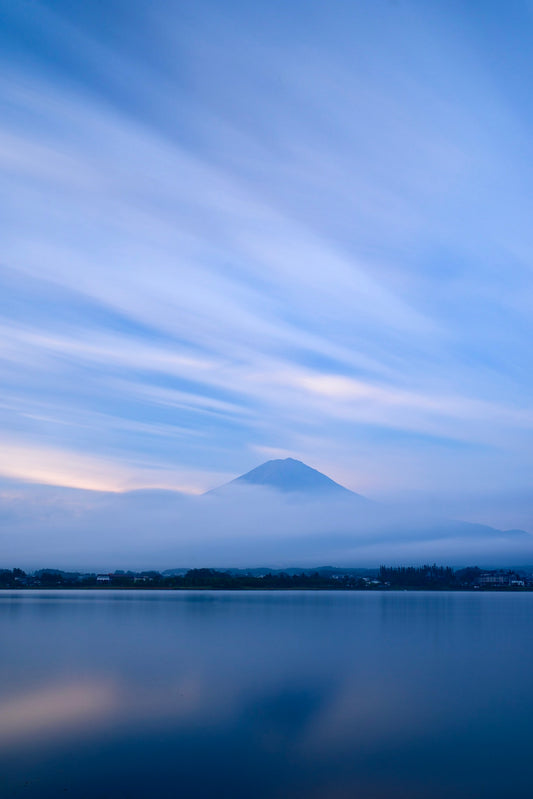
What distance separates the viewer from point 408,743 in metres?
10.6

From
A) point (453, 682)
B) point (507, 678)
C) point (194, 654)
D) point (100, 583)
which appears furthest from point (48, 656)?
point (100, 583)

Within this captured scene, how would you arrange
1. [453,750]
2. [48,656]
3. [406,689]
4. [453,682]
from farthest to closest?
[48,656], [453,682], [406,689], [453,750]

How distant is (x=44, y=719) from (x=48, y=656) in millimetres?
8458

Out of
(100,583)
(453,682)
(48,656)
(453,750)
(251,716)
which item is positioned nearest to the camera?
(453,750)

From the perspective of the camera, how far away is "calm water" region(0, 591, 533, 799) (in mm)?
8820

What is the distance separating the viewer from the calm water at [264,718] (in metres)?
8.82

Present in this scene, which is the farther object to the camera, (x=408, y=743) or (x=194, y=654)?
(x=194, y=654)

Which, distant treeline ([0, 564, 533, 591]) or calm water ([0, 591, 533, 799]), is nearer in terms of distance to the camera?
calm water ([0, 591, 533, 799])

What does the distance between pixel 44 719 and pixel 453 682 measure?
9.52 metres

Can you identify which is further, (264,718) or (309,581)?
(309,581)

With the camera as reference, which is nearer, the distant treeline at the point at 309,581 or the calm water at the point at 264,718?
the calm water at the point at 264,718

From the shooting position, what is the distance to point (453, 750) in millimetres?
10398

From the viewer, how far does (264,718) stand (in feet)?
39.1

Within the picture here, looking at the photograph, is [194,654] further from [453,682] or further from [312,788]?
[312,788]
